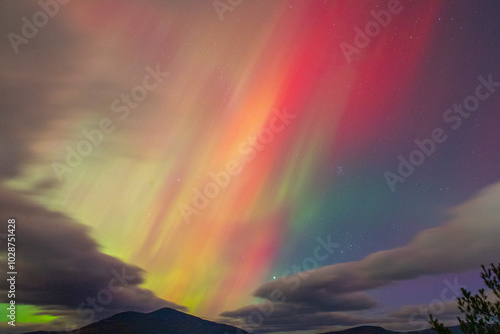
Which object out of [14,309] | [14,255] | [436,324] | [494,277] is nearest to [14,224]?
[14,255]

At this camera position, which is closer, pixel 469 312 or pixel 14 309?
pixel 469 312

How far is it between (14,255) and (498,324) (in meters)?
34.8

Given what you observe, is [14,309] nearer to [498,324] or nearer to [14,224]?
[14,224]

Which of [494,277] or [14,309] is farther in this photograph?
[14,309]

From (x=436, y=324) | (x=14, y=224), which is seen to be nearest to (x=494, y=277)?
(x=436, y=324)

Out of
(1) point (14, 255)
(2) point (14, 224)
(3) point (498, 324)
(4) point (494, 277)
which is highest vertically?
(2) point (14, 224)

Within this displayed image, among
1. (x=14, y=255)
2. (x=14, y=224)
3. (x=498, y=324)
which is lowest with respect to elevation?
(x=498, y=324)

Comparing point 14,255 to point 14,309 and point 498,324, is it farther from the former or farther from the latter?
point 498,324

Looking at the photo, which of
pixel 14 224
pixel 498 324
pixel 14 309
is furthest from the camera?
pixel 14 309

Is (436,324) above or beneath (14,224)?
beneath

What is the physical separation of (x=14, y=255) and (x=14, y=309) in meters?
6.69

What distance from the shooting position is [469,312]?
1334 cm

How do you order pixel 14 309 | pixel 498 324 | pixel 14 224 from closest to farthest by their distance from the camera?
1. pixel 498 324
2. pixel 14 224
3. pixel 14 309

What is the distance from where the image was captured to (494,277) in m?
13.4
